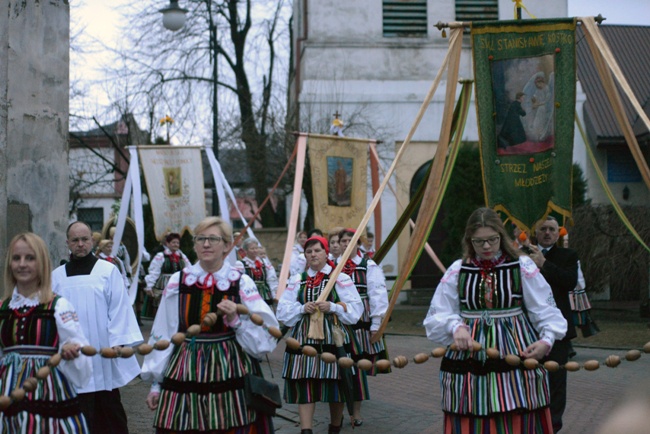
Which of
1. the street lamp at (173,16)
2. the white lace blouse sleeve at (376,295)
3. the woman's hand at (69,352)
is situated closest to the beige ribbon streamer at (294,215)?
the white lace blouse sleeve at (376,295)

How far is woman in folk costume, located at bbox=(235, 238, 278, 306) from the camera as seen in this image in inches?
567

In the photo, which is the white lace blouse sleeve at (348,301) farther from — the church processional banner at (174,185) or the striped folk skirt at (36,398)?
the church processional banner at (174,185)

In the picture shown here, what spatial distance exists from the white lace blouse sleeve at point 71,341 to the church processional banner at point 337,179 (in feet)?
31.0

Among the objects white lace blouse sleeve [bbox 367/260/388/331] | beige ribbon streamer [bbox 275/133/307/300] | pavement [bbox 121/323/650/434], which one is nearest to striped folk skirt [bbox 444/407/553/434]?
pavement [bbox 121/323/650/434]

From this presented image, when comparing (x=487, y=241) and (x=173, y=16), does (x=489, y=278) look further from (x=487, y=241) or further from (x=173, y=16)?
(x=173, y=16)

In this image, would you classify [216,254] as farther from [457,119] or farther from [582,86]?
[582,86]

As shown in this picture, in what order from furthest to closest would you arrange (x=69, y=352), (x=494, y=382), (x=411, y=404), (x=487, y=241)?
(x=411, y=404), (x=487, y=241), (x=494, y=382), (x=69, y=352)

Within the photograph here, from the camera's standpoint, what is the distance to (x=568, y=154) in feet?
25.7

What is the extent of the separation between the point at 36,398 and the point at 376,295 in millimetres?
4539

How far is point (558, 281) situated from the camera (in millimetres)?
7332

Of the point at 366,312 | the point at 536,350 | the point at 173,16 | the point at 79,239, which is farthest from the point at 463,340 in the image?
the point at 173,16

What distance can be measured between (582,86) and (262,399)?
20.2m

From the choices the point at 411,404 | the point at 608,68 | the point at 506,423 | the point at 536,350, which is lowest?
the point at 411,404

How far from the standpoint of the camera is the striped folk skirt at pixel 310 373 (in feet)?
25.9
